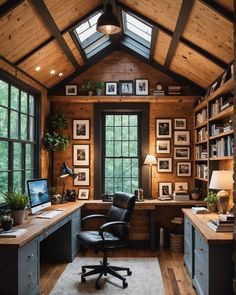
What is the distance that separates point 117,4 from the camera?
196 inches

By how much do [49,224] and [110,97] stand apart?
2.93 m

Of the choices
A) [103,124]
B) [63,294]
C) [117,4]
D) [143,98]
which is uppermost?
[117,4]

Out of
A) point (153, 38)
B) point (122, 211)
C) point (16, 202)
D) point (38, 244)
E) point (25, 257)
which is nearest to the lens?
point (25, 257)

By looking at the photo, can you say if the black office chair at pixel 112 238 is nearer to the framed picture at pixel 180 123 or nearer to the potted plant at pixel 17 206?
the potted plant at pixel 17 206

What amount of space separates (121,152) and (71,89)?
1.45m

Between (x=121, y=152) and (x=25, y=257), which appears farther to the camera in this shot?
(x=121, y=152)

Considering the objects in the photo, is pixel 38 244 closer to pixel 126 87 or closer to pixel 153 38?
pixel 153 38

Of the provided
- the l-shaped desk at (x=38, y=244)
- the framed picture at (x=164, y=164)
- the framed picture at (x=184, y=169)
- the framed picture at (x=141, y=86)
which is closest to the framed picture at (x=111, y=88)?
the framed picture at (x=141, y=86)

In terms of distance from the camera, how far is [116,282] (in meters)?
4.33

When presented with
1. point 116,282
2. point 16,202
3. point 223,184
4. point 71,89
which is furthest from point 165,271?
point 71,89

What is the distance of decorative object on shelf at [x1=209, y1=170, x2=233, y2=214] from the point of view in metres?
4.29

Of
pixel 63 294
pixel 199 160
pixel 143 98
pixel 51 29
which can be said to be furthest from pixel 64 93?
pixel 63 294

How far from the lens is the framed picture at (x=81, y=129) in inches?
255

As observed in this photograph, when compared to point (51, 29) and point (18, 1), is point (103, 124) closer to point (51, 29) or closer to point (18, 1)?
point (51, 29)
